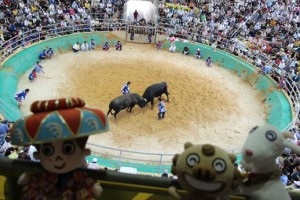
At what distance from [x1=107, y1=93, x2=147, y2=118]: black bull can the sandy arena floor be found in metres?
0.59

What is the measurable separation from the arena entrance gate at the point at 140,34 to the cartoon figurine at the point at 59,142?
22158 millimetres

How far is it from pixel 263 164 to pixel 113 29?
23.4 meters

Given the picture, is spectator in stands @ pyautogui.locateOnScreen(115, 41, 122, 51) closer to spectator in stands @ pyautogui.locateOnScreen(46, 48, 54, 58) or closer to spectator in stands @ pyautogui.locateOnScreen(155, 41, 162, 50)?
spectator in stands @ pyautogui.locateOnScreen(155, 41, 162, 50)

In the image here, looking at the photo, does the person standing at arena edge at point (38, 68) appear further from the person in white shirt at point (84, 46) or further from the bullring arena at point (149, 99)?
the person in white shirt at point (84, 46)

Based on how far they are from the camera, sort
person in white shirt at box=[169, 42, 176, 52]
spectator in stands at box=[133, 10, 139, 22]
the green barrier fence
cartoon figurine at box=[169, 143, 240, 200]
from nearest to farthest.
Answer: cartoon figurine at box=[169, 143, 240, 200]
the green barrier fence
person in white shirt at box=[169, 42, 176, 52]
spectator in stands at box=[133, 10, 139, 22]

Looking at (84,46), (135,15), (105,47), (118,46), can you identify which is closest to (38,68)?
(84,46)

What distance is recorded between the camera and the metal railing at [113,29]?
14559 millimetres

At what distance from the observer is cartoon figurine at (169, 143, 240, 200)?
3.76 m

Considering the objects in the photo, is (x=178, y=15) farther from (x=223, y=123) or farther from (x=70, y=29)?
(x=223, y=123)

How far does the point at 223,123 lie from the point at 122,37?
11.1 metres

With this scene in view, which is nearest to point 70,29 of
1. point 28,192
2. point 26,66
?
point 26,66

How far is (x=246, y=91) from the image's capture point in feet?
70.0

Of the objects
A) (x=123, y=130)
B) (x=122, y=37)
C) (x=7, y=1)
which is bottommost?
(x=123, y=130)

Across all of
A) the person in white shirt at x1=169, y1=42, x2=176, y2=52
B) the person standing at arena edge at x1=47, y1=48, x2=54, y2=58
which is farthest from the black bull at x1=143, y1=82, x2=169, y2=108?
the person standing at arena edge at x1=47, y1=48, x2=54, y2=58
